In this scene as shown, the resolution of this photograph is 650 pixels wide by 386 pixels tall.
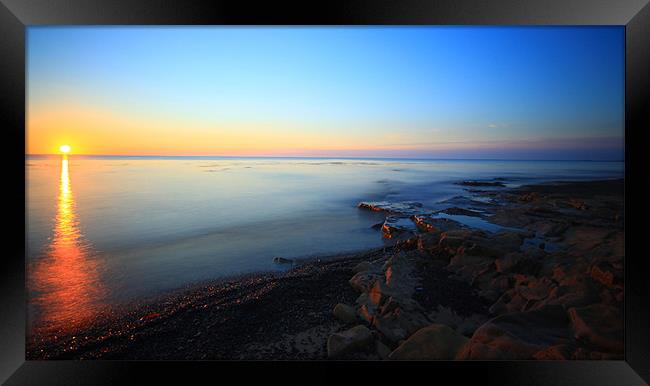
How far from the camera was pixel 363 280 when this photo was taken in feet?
9.29

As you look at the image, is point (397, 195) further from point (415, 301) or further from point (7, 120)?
point (7, 120)

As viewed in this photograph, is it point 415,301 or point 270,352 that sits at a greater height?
point 415,301

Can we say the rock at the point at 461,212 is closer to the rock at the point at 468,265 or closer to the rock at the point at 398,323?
the rock at the point at 468,265

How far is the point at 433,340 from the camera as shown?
2.09 metres

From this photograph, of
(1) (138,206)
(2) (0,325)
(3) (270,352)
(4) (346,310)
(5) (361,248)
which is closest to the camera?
(2) (0,325)

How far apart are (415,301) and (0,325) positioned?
3.39 m

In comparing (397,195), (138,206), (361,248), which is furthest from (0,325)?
(397,195)

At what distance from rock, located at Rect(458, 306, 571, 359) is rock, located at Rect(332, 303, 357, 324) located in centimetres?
87

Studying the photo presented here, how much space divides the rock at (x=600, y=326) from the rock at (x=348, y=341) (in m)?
1.67

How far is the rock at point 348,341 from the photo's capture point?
2.11 meters

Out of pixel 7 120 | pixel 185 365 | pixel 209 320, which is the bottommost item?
pixel 185 365

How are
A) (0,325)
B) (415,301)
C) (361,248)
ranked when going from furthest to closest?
(361,248) < (415,301) < (0,325)

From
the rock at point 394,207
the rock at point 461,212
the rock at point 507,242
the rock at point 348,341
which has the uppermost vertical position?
the rock at point 394,207

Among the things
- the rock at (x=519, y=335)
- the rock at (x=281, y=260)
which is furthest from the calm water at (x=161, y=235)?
the rock at (x=519, y=335)
